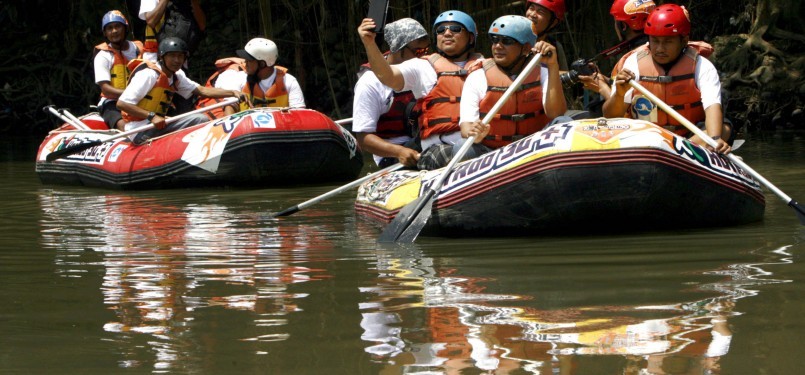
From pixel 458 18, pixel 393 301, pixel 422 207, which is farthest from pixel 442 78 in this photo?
pixel 393 301

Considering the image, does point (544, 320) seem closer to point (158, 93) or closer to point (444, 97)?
point (444, 97)

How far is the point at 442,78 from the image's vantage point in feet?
22.1

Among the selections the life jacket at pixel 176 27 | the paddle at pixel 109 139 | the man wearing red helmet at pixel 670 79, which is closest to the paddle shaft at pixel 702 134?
the man wearing red helmet at pixel 670 79

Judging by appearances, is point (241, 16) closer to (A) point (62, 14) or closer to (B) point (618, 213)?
(A) point (62, 14)

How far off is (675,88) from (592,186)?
1.14 meters

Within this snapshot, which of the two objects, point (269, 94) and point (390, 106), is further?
point (269, 94)

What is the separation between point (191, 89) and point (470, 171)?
4.95 metres

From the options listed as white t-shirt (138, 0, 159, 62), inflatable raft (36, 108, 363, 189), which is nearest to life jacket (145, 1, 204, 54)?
white t-shirt (138, 0, 159, 62)

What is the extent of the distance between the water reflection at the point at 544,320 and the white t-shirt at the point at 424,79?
1879 millimetres

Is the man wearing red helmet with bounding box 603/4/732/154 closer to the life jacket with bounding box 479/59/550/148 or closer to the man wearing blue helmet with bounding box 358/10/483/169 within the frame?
the life jacket with bounding box 479/59/550/148

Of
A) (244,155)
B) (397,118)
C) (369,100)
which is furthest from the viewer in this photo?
(244,155)

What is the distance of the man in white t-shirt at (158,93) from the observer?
993 centimetres

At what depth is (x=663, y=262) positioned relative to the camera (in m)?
4.86

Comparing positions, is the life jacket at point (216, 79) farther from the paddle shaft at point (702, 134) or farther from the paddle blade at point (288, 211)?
the paddle shaft at point (702, 134)
